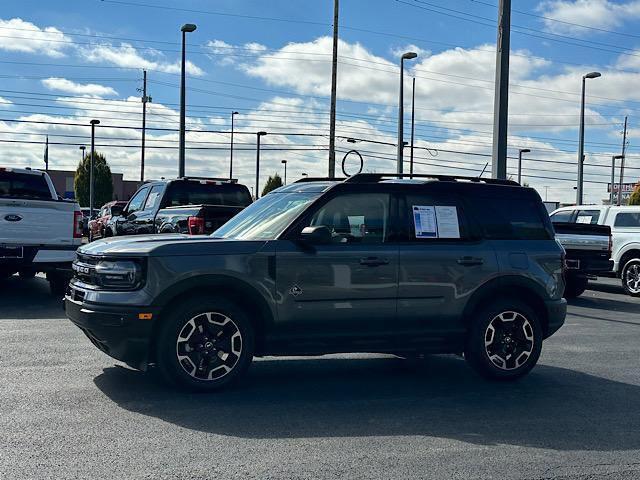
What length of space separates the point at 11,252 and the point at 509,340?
25.2 ft

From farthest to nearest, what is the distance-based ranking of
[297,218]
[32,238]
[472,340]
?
[32,238] < [472,340] < [297,218]

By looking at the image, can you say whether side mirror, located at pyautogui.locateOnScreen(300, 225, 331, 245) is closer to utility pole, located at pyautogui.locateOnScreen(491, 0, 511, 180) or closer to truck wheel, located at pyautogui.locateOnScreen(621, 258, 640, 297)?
utility pole, located at pyautogui.locateOnScreen(491, 0, 511, 180)

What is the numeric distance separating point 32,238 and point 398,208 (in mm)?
6863

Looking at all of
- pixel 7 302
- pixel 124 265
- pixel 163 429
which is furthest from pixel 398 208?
pixel 7 302

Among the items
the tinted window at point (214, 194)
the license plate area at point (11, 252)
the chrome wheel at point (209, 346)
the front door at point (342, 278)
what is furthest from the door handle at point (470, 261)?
the tinted window at point (214, 194)

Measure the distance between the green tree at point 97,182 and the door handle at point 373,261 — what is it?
6507 centimetres

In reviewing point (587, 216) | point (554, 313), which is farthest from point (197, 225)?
point (587, 216)

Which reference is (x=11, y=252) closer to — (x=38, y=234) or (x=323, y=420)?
(x=38, y=234)

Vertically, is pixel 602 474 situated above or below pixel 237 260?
below

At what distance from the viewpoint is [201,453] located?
4.80m

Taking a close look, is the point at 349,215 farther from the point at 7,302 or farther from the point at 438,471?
the point at 7,302

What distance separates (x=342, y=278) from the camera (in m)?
6.54

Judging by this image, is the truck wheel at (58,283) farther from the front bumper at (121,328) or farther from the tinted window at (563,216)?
the tinted window at (563,216)

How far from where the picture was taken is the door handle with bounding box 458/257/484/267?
6957 millimetres
